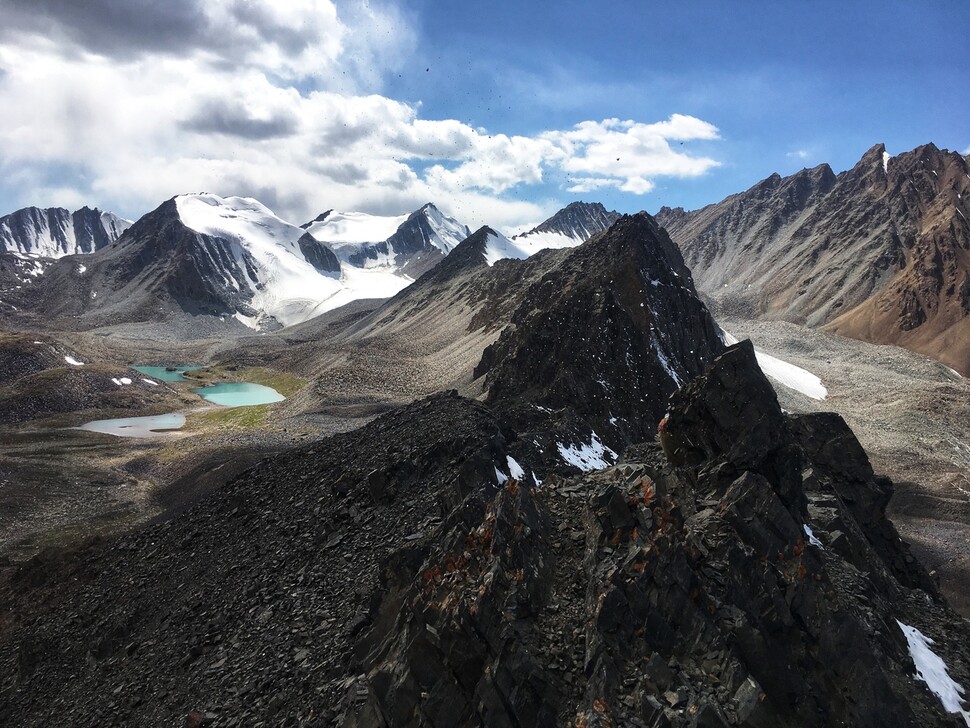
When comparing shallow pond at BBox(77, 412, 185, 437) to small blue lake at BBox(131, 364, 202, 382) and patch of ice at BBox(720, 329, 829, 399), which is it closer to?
small blue lake at BBox(131, 364, 202, 382)

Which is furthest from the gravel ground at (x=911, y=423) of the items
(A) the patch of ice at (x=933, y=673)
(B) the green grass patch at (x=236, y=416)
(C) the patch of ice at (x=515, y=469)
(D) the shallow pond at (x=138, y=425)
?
(D) the shallow pond at (x=138, y=425)

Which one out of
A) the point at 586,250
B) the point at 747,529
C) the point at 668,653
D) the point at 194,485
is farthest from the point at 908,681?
the point at 586,250

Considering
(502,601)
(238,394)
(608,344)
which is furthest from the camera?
(238,394)

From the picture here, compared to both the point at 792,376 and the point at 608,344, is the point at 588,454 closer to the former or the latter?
the point at 608,344

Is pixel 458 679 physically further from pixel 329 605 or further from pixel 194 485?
pixel 194 485

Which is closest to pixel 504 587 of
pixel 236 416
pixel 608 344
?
pixel 608 344
